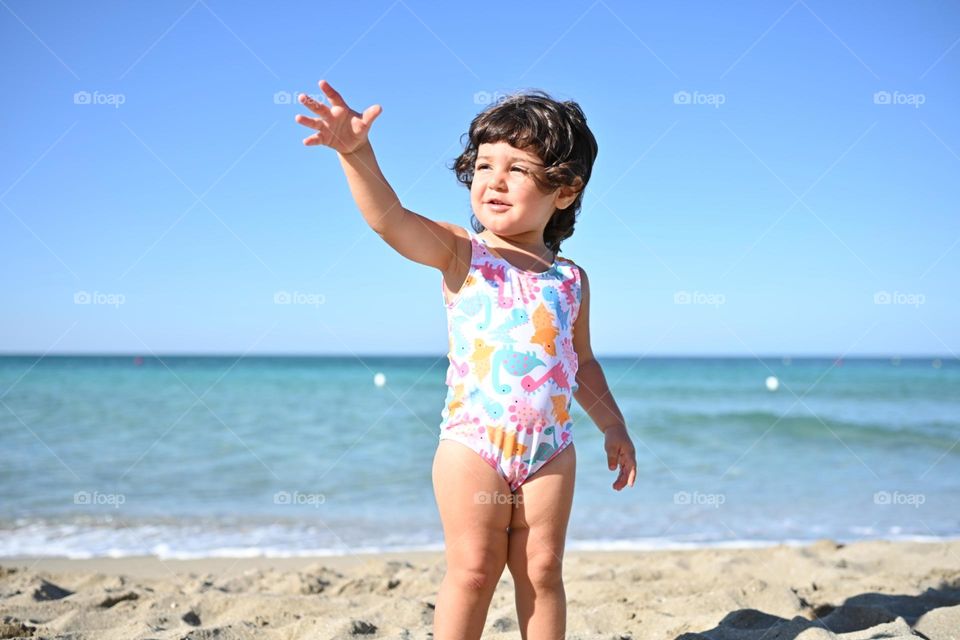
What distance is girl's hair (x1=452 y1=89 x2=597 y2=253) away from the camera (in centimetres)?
234

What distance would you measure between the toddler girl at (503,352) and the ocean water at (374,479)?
3704 mm

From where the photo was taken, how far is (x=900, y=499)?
308 inches

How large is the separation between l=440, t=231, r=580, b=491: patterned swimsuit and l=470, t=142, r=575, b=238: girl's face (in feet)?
0.33

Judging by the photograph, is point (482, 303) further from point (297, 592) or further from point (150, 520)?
point (150, 520)

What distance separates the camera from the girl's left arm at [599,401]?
2.56 metres

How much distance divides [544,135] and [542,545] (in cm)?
117

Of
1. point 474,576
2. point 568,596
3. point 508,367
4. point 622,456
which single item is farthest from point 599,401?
point 568,596

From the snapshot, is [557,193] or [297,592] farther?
[297,592]

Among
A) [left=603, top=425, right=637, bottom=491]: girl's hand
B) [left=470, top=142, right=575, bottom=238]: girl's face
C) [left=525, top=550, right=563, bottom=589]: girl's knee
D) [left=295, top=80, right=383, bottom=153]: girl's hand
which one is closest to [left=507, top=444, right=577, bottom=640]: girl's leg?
[left=525, top=550, right=563, bottom=589]: girl's knee

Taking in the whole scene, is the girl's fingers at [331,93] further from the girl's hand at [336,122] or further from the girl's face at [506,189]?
the girl's face at [506,189]

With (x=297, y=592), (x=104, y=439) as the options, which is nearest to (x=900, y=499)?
(x=297, y=592)

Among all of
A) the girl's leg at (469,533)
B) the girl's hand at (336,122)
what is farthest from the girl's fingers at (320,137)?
the girl's leg at (469,533)

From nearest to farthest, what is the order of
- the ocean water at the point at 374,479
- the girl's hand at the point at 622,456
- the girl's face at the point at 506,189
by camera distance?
the girl's face at the point at 506,189 → the girl's hand at the point at 622,456 → the ocean water at the point at 374,479

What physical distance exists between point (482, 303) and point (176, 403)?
16.4 metres
